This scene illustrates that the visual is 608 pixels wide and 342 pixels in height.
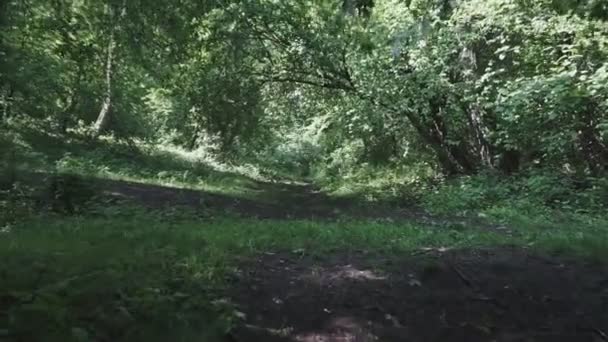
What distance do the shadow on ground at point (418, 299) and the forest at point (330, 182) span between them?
0.08 ft

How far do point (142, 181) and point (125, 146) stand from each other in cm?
553

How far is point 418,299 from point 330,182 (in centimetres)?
2049

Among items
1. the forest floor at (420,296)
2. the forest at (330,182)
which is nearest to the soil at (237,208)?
the forest at (330,182)

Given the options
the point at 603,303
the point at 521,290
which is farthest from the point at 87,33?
the point at 603,303

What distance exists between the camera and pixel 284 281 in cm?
583

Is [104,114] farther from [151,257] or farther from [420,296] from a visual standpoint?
[420,296]

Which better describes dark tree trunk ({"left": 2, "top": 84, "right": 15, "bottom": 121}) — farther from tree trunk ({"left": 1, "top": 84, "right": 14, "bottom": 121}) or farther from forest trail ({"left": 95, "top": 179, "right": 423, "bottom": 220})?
forest trail ({"left": 95, "top": 179, "right": 423, "bottom": 220})

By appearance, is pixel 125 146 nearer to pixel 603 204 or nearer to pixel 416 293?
pixel 603 204

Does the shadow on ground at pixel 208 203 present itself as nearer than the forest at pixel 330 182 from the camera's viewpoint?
No

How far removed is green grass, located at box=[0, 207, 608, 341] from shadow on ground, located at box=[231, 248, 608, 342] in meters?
0.39

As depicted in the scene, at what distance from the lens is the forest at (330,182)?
5059 mm

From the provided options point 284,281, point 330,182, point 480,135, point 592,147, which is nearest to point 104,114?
point 330,182

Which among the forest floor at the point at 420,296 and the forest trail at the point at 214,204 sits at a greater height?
the forest trail at the point at 214,204

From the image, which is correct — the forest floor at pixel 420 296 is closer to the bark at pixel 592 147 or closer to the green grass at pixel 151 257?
the green grass at pixel 151 257
